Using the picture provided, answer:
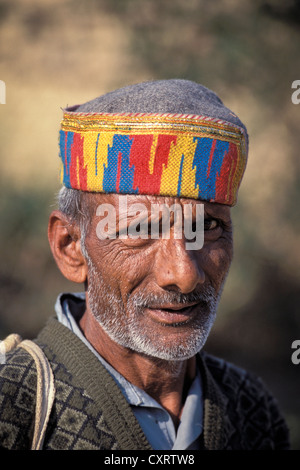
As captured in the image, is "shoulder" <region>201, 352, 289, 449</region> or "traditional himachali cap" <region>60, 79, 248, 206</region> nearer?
A: "traditional himachali cap" <region>60, 79, 248, 206</region>

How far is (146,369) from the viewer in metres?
2.35

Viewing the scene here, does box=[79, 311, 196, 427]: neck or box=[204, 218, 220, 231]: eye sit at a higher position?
box=[204, 218, 220, 231]: eye

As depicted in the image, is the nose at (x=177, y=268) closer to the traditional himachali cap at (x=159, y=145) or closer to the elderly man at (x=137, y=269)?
the elderly man at (x=137, y=269)

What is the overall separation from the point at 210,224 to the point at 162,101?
1.79 ft

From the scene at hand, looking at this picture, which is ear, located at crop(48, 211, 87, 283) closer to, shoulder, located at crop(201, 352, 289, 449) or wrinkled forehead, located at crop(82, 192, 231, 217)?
wrinkled forehead, located at crop(82, 192, 231, 217)

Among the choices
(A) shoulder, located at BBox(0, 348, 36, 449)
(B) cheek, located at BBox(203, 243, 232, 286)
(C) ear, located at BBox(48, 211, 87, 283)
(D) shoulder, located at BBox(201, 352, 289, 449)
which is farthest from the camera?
(D) shoulder, located at BBox(201, 352, 289, 449)

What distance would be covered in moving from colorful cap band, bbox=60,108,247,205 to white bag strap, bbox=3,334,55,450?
2.34 ft

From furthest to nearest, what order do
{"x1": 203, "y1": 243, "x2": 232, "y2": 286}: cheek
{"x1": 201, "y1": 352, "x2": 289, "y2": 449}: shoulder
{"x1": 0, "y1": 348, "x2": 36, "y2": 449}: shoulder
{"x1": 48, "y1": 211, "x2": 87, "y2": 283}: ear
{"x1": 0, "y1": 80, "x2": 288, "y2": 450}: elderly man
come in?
{"x1": 201, "y1": 352, "x2": 289, "y2": 449}: shoulder < {"x1": 48, "y1": 211, "x2": 87, "y2": 283}: ear < {"x1": 203, "y1": 243, "x2": 232, "y2": 286}: cheek < {"x1": 0, "y1": 80, "x2": 288, "y2": 450}: elderly man < {"x1": 0, "y1": 348, "x2": 36, "y2": 449}: shoulder

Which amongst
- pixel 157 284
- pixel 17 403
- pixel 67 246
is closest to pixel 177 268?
pixel 157 284

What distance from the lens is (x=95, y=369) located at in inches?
86.5

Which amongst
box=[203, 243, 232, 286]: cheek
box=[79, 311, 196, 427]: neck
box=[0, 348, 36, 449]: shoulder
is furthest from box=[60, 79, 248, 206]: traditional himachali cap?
box=[0, 348, 36, 449]: shoulder

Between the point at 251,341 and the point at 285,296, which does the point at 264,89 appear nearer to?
the point at 285,296

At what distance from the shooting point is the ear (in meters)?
2.42
